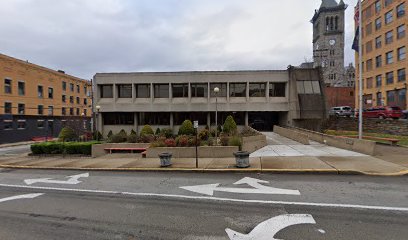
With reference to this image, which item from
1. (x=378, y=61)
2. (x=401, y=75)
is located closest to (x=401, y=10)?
(x=378, y=61)

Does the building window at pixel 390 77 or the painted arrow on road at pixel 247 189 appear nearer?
the painted arrow on road at pixel 247 189

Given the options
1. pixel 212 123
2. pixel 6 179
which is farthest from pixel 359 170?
pixel 212 123

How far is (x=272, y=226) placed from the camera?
5.23 meters

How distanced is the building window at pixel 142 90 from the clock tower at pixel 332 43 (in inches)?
2990

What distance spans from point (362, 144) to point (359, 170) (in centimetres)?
514

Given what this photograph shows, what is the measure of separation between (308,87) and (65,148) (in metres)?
27.5

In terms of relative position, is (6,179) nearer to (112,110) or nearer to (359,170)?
(359,170)

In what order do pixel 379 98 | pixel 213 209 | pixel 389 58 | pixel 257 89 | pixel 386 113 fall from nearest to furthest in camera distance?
1. pixel 213 209
2. pixel 386 113
3. pixel 257 89
4. pixel 389 58
5. pixel 379 98

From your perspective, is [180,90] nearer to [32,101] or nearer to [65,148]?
[65,148]

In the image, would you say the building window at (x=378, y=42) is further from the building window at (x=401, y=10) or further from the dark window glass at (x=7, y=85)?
the dark window glass at (x=7, y=85)

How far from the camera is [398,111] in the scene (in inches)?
1099

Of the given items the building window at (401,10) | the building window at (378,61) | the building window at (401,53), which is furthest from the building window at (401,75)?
the building window at (401,10)

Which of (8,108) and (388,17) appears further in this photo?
(388,17)

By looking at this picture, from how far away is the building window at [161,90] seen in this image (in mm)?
33031
